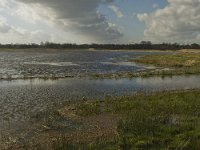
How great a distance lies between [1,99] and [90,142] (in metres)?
14.6

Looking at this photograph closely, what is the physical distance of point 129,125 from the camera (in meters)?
15.3

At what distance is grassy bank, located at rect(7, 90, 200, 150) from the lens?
12883mm

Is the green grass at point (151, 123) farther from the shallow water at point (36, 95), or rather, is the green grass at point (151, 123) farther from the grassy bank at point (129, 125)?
the shallow water at point (36, 95)

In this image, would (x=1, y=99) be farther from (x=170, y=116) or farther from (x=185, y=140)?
(x=185, y=140)

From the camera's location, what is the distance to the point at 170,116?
18.4 metres

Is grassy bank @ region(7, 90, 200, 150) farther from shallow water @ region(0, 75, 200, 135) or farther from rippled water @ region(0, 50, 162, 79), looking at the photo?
rippled water @ region(0, 50, 162, 79)

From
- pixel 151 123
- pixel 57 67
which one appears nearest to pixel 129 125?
pixel 151 123

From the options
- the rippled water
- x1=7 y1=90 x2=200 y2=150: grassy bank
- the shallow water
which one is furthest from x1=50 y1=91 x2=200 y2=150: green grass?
the rippled water

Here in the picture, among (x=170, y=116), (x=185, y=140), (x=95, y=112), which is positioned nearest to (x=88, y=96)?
(x=95, y=112)

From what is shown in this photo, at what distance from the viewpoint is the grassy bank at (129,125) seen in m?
12.9

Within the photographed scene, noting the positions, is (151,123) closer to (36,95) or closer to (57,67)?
(36,95)

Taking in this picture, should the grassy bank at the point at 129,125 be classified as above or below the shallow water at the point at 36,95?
above

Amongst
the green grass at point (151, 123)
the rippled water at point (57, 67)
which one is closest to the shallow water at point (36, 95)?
the green grass at point (151, 123)

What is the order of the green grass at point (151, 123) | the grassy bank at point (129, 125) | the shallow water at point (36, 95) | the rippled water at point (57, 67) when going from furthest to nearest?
the rippled water at point (57, 67) < the shallow water at point (36, 95) < the grassy bank at point (129, 125) < the green grass at point (151, 123)
